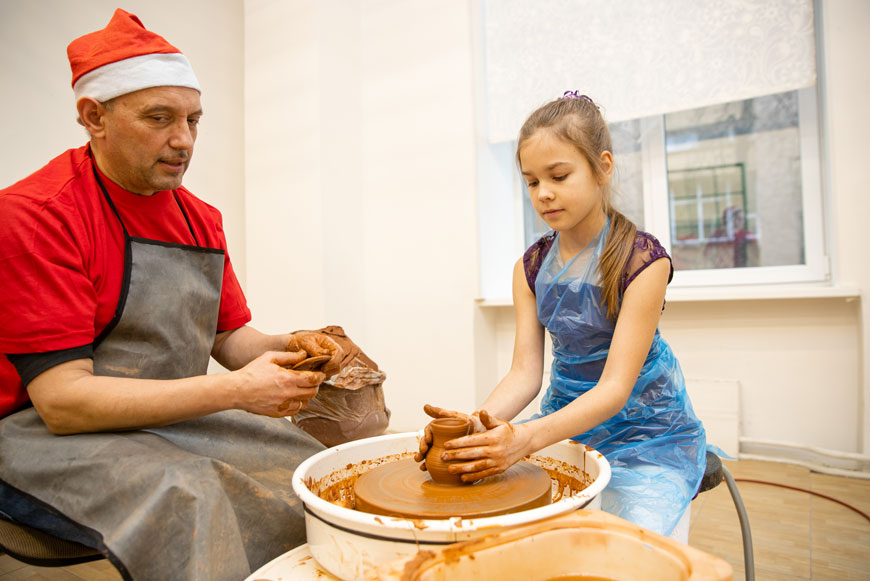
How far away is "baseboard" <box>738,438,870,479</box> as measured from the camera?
2.41 meters

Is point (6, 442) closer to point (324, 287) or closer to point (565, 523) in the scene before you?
point (565, 523)

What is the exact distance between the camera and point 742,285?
2.83 meters

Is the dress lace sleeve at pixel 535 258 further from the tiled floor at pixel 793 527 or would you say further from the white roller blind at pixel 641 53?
the white roller blind at pixel 641 53

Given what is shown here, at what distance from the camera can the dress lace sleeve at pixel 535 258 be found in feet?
4.65

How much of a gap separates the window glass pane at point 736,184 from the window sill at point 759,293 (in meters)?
0.21

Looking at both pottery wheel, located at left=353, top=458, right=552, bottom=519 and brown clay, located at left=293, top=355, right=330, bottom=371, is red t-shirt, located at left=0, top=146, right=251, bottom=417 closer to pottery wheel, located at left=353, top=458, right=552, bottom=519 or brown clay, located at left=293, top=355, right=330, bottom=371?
brown clay, located at left=293, top=355, right=330, bottom=371

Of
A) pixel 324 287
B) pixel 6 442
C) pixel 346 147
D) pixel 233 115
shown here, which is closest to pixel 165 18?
pixel 233 115

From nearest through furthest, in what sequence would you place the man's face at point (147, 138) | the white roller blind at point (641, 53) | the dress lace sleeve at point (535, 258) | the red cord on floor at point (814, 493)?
the man's face at point (147, 138), the dress lace sleeve at point (535, 258), the red cord on floor at point (814, 493), the white roller blind at point (641, 53)

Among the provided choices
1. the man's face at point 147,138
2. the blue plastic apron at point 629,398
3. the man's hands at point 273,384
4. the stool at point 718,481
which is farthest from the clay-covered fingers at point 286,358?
the stool at point 718,481

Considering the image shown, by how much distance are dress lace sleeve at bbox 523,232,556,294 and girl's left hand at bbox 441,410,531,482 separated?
0.58 m

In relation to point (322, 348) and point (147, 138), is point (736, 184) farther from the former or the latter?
point (147, 138)

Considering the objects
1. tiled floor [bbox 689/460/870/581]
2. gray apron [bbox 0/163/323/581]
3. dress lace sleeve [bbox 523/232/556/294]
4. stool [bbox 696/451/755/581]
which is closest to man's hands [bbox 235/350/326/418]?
gray apron [bbox 0/163/323/581]

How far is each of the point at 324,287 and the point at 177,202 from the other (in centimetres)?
194

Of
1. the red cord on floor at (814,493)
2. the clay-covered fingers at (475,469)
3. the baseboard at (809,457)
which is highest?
the clay-covered fingers at (475,469)
